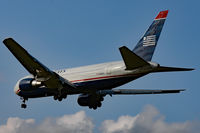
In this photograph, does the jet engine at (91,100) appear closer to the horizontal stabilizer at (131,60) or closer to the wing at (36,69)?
the wing at (36,69)

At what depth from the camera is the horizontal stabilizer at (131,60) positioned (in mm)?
33734

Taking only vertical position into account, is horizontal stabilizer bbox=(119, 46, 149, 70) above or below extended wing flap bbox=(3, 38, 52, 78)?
below

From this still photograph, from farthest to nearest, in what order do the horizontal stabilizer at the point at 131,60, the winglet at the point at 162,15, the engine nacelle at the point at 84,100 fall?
the engine nacelle at the point at 84,100 → the winglet at the point at 162,15 → the horizontal stabilizer at the point at 131,60

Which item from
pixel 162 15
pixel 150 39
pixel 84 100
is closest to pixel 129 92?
pixel 84 100

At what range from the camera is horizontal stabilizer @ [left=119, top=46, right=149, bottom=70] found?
3373cm

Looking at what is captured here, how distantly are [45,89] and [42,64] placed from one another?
4.64 m

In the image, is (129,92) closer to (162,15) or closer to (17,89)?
(162,15)

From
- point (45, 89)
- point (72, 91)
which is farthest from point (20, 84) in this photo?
point (72, 91)

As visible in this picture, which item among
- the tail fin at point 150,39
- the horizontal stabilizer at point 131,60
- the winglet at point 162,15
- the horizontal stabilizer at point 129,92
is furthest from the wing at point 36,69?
the winglet at point 162,15

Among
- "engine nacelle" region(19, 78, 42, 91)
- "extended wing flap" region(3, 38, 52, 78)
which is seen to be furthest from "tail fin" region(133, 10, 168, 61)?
"engine nacelle" region(19, 78, 42, 91)

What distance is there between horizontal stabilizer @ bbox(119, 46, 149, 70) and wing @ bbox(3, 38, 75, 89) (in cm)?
664

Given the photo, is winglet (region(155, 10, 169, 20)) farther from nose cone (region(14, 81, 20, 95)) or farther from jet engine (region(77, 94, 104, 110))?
nose cone (region(14, 81, 20, 95))

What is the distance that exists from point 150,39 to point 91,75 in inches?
271

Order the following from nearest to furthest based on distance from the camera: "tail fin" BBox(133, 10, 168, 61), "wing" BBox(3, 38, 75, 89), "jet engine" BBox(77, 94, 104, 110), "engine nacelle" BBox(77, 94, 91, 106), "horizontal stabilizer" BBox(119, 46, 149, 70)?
"horizontal stabilizer" BBox(119, 46, 149, 70) < "wing" BBox(3, 38, 75, 89) < "tail fin" BBox(133, 10, 168, 61) < "jet engine" BBox(77, 94, 104, 110) < "engine nacelle" BBox(77, 94, 91, 106)
